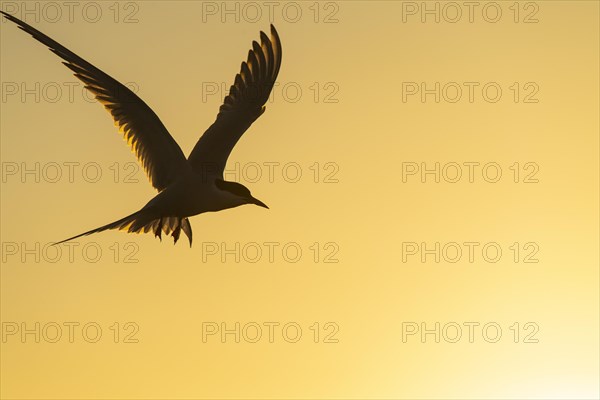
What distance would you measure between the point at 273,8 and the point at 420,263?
0.96 meters

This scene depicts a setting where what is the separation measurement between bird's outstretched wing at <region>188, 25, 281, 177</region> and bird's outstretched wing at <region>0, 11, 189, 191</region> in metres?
0.06

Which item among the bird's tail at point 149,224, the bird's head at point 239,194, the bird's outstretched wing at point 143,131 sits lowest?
the bird's tail at point 149,224

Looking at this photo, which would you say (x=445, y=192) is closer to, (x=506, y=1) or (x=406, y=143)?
(x=406, y=143)

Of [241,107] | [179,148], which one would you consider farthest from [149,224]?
[241,107]

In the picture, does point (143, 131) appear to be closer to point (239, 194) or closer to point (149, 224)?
point (149, 224)

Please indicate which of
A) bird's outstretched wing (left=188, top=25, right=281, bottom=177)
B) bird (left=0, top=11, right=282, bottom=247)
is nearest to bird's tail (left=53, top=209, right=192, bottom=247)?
bird (left=0, top=11, right=282, bottom=247)

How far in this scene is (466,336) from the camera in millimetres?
2805

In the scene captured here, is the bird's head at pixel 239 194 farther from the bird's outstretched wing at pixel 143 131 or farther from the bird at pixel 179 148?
the bird's outstretched wing at pixel 143 131

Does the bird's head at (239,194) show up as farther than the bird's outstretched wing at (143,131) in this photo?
No

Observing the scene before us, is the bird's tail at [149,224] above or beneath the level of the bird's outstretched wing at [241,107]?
beneath

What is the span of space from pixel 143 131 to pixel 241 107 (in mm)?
225

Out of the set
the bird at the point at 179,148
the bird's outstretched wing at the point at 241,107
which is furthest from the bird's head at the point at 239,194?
the bird's outstretched wing at the point at 241,107

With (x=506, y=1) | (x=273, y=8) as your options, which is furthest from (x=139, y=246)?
(x=506, y=1)

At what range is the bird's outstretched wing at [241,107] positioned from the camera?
1.89 metres
